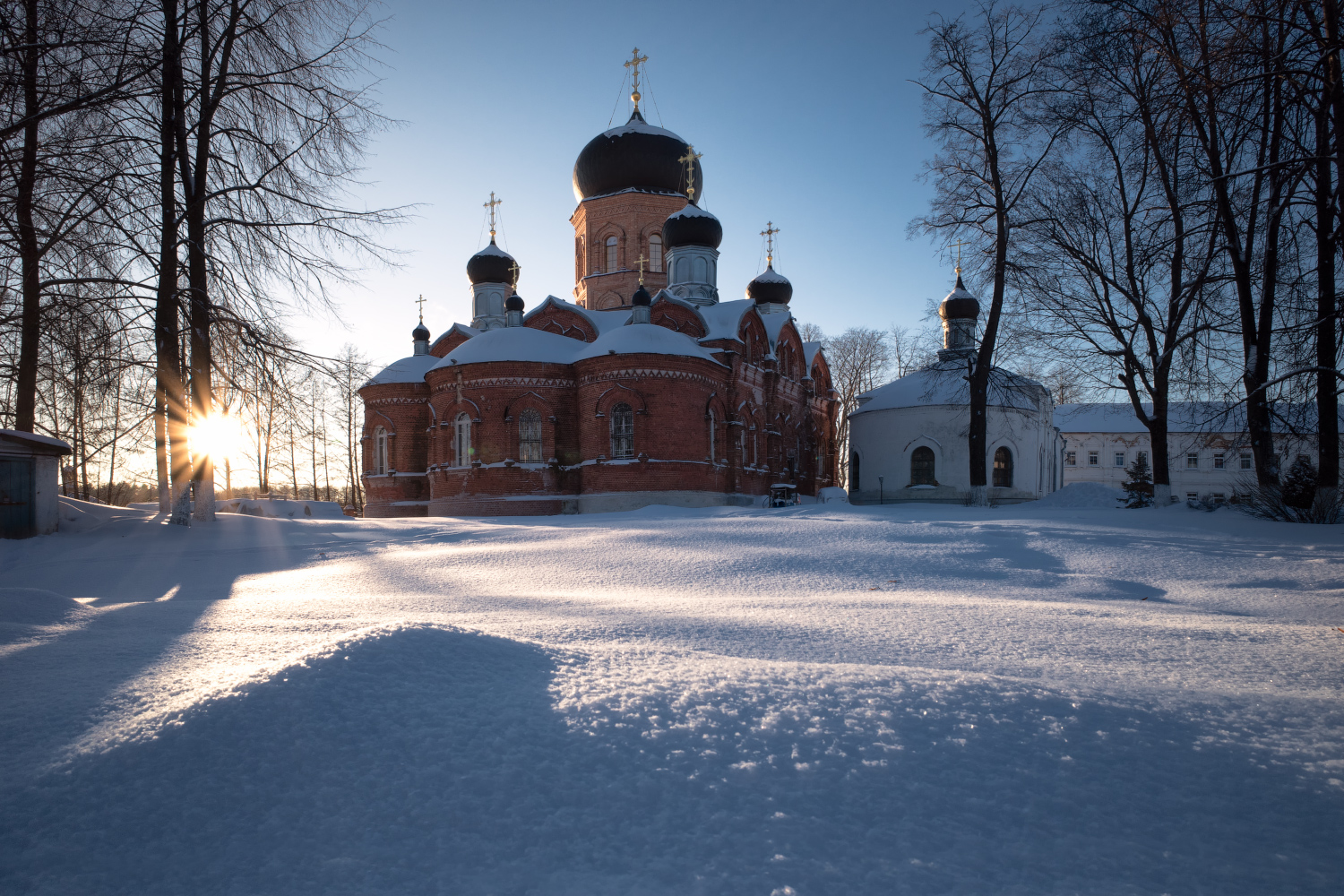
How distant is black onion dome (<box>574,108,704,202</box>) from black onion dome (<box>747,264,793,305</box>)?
16.5 ft

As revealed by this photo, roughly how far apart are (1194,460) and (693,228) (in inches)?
1429

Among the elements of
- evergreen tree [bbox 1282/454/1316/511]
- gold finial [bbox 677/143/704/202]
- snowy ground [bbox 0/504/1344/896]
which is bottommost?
snowy ground [bbox 0/504/1344/896]

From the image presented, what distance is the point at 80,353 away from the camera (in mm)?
9484

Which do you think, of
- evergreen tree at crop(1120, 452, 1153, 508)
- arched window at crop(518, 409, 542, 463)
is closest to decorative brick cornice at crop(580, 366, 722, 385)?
arched window at crop(518, 409, 542, 463)

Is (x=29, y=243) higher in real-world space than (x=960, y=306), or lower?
lower

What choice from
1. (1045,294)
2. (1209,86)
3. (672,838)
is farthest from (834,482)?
(672,838)

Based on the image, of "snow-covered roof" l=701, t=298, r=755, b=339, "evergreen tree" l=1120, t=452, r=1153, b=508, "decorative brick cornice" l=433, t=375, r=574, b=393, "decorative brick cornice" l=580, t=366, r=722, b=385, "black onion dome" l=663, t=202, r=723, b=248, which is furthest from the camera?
"black onion dome" l=663, t=202, r=723, b=248

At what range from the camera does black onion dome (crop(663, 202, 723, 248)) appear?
27.5 metres

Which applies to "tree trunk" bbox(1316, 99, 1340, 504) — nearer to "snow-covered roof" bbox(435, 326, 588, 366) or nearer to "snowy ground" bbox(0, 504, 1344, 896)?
"snowy ground" bbox(0, 504, 1344, 896)

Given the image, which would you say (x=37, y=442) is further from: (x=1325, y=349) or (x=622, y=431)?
(x=1325, y=349)

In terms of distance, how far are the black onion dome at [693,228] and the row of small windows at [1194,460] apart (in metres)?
28.4

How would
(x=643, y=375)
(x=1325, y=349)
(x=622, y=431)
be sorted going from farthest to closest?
(x=622, y=431) < (x=643, y=375) < (x=1325, y=349)

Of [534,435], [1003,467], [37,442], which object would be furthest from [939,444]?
[37,442]

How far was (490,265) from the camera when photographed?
103ft
